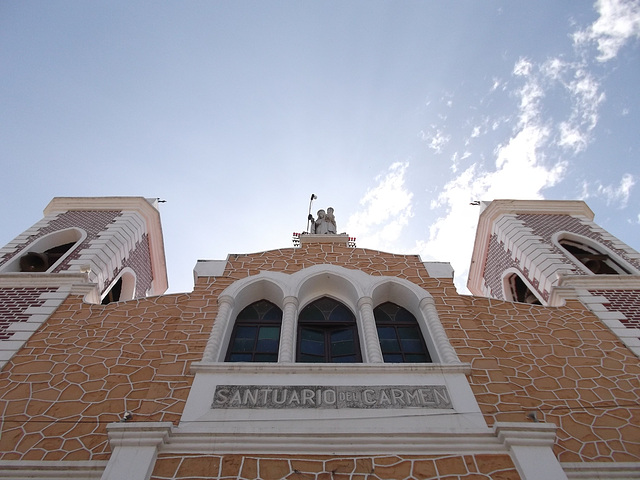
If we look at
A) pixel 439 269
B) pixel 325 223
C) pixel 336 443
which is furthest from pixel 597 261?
pixel 336 443

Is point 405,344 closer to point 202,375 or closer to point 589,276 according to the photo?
point 202,375

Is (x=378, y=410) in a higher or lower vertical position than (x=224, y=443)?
higher

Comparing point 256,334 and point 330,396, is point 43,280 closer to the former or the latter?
point 256,334

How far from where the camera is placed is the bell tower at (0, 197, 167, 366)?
8570 millimetres

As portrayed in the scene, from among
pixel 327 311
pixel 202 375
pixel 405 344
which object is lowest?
pixel 202 375

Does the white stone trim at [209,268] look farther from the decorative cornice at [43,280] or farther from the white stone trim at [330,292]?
the decorative cornice at [43,280]

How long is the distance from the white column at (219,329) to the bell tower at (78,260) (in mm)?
2979

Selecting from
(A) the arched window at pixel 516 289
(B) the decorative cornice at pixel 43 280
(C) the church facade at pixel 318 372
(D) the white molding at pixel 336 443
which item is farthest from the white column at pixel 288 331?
(A) the arched window at pixel 516 289

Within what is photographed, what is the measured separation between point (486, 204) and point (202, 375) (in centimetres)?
1130

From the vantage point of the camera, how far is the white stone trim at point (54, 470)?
5.10 metres

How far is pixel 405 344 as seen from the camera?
7.49 meters

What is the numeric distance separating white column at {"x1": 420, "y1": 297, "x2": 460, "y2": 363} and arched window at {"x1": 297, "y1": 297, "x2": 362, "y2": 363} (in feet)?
3.68

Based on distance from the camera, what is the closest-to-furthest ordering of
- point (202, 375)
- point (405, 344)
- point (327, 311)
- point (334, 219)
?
point (202, 375), point (405, 344), point (327, 311), point (334, 219)

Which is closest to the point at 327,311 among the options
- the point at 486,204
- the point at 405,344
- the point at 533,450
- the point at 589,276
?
the point at 405,344
